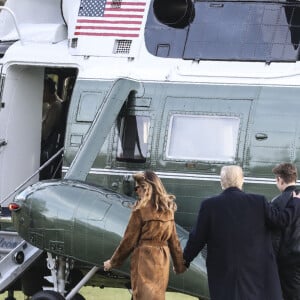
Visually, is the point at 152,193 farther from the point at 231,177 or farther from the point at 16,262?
the point at 16,262

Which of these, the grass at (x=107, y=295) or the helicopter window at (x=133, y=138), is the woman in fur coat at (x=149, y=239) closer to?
the helicopter window at (x=133, y=138)

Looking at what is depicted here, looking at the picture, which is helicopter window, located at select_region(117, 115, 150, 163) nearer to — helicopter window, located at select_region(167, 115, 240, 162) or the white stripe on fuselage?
the white stripe on fuselage

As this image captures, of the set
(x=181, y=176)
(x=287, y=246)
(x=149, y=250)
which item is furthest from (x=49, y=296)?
(x=287, y=246)

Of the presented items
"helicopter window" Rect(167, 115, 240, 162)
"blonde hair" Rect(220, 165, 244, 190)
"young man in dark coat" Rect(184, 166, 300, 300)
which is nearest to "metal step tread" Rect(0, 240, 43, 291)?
"helicopter window" Rect(167, 115, 240, 162)

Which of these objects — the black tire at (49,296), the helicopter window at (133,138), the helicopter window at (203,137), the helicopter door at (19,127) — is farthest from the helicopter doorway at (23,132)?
the helicopter window at (203,137)

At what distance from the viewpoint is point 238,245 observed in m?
6.64

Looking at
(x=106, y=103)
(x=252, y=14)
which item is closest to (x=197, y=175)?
(x=106, y=103)

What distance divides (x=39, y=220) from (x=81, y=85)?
191 cm

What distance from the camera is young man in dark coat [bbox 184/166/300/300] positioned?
6.61 m

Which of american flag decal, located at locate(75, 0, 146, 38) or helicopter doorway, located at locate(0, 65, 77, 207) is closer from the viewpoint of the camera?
american flag decal, located at locate(75, 0, 146, 38)

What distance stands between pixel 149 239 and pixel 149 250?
88 millimetres

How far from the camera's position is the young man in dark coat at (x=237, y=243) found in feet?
21.7

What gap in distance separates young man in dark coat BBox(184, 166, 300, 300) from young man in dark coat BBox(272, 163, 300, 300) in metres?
0.38

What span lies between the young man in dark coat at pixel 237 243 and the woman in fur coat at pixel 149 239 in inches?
14.2
